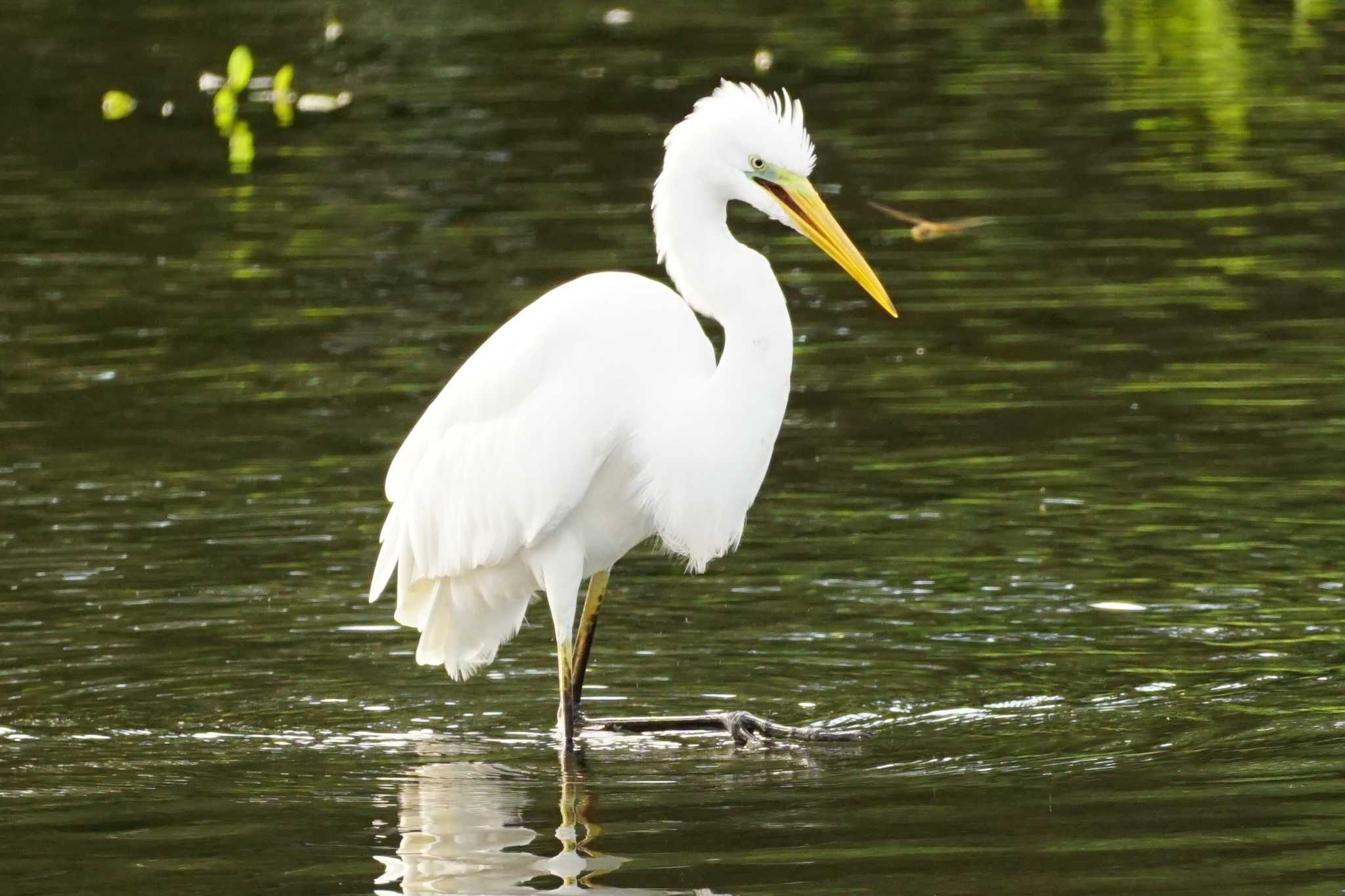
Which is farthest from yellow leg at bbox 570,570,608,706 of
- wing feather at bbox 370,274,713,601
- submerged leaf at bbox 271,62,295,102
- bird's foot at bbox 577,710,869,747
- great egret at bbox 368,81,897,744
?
submerged leaf at bbox 271,62,295,102

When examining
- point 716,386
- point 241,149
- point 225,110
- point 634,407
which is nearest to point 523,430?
point 634,407

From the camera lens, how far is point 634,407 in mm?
7383

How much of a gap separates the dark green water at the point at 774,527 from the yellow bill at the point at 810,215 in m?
1.42

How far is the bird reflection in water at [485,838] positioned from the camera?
6.07m

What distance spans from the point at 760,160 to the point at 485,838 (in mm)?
2177

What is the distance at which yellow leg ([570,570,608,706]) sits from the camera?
25.0 ft

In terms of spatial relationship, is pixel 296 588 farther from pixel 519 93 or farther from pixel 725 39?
pixel 725 39

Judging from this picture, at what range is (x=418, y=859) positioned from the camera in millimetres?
6312

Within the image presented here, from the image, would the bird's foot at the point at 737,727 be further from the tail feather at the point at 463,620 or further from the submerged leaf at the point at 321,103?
the submerged leaf at the point at 321,103

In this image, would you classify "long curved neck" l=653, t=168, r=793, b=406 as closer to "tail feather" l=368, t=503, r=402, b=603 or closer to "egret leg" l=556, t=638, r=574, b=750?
"egret leg" l=556, t=638, r=574, b=750

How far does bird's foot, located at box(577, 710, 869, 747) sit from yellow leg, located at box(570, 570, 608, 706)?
143 mm

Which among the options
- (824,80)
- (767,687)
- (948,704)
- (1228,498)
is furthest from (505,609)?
(824,80)

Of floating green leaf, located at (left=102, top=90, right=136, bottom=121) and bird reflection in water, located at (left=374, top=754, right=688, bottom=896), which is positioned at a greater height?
floating green leaf, located at (left=102, top=90, right=136, bottom=121)

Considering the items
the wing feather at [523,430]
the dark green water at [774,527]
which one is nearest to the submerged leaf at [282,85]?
the dark green water at [774,527]
